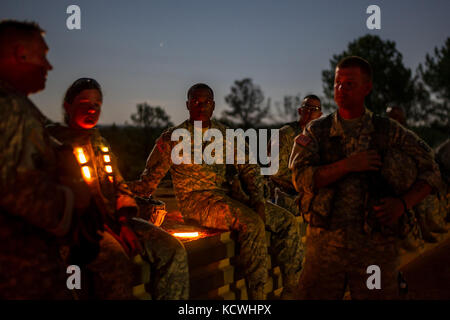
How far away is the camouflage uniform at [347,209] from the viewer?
296 cm

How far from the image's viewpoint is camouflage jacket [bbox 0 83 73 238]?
2176 millimetres

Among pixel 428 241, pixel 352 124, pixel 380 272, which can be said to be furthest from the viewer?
pixel 428 241

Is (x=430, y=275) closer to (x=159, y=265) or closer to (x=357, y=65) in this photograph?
(x=357, y=65)

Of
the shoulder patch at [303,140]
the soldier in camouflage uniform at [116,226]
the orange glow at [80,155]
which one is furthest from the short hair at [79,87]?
the shoulder patch at [303,140]

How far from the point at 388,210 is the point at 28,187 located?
2048 mm

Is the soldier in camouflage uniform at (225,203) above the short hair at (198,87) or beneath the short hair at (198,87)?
beneath

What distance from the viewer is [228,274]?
4332 millimetres

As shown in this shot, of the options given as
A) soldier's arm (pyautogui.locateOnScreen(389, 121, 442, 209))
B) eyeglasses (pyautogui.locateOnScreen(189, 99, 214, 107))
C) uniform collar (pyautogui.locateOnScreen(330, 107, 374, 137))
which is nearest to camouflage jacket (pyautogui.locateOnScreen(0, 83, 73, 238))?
uniform collar (pyautogui.locateOnScreen(330, 107, 374, 137))

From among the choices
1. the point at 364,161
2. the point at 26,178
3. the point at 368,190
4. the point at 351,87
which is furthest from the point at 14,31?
the point at 368,190

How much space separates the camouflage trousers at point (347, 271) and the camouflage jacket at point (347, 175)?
9cm

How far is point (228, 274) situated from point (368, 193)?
5.94 feet

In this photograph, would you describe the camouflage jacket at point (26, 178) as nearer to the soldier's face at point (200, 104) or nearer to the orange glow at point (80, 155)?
the orange glow at point (80, 155)
